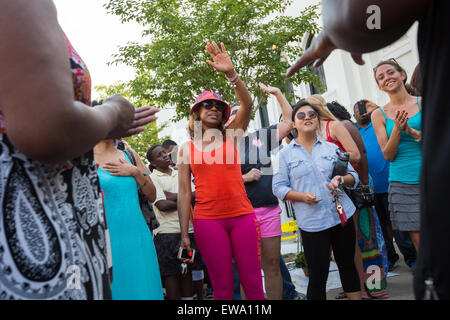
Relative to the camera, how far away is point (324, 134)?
189 inches

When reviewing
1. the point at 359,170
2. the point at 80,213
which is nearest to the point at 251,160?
the point at 359,170

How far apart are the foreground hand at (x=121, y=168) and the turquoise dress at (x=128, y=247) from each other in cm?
4

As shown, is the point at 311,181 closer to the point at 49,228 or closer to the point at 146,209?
the point at 146,209

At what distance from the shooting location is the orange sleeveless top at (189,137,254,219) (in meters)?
3.90

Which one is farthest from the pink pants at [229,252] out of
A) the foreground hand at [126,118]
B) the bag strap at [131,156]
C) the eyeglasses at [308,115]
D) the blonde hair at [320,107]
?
the foreground hand at [126,118]

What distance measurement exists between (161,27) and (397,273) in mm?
8688

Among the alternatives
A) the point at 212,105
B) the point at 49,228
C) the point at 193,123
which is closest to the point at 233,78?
the point at 212,105

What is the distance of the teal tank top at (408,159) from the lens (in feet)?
12.5

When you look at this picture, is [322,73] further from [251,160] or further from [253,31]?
[251,160]

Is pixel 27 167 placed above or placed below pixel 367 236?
above

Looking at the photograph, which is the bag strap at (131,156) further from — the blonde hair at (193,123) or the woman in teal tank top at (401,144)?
the woman in teal tank top at (401,144)
